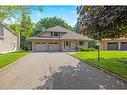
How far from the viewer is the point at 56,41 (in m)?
40.5

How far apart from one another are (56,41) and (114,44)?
14.1 meters

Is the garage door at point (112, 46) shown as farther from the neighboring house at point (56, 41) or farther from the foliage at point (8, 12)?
the foliage at point (8, 12)

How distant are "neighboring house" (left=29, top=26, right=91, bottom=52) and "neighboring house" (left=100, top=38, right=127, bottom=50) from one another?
22.5 ft

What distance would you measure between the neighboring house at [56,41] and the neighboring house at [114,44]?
6.85 m

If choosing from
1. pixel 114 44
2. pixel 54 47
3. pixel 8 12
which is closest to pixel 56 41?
pixel 54 47

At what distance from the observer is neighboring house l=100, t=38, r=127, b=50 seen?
45000 mm

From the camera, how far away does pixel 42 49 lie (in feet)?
131

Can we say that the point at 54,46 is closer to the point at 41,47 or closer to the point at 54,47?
the point at 54,47

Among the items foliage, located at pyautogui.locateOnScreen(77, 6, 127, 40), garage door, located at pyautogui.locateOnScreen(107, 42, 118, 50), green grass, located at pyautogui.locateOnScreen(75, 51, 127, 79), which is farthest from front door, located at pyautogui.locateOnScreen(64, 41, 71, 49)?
foliage, located at pyautogui.locateOnScreen(77, 6, 127, 40)

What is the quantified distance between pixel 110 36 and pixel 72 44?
2478 centimetres
